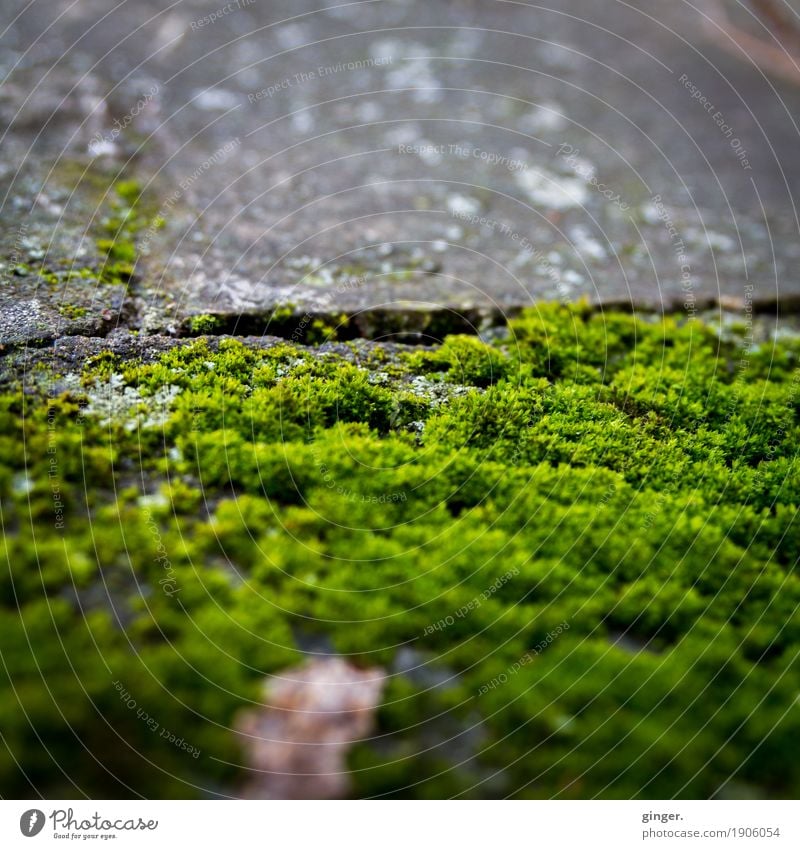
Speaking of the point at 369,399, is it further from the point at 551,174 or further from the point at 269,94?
the point at 269,94

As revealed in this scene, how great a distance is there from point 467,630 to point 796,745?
1.35 m

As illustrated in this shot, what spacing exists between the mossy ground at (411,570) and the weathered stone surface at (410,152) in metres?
0.96

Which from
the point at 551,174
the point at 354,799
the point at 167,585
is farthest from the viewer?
the point at 551,174

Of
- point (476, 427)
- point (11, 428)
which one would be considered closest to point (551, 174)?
point (476, 427)

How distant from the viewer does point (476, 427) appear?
3572 millimetres

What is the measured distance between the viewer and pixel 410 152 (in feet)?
20.7

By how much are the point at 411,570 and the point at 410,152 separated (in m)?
4.86
